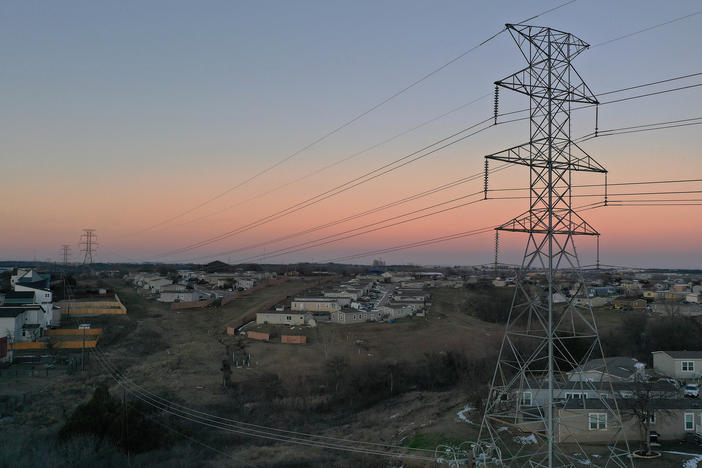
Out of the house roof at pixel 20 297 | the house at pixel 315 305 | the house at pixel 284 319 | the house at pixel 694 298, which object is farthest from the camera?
the house at pixel 694 298

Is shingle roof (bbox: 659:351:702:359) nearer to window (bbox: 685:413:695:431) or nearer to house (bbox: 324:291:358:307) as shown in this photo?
window (bbox: 685:413:695:431)

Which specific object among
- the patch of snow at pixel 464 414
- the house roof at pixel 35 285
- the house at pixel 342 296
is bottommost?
the patch of snow at pixel 464 414

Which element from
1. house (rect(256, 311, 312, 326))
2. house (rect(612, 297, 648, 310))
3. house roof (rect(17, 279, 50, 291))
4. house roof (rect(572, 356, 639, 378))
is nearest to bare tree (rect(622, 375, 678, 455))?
house roof (rect(572, 356, 639, 378))

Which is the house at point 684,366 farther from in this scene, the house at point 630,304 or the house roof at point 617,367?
the house at point 630,304

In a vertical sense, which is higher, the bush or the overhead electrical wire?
the bush

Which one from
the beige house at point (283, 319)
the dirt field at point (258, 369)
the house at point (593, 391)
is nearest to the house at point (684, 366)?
the house at point (593, 391)

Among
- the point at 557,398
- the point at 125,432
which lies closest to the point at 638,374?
the point at 557,398

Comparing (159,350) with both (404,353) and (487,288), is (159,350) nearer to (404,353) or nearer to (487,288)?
(404,353)
